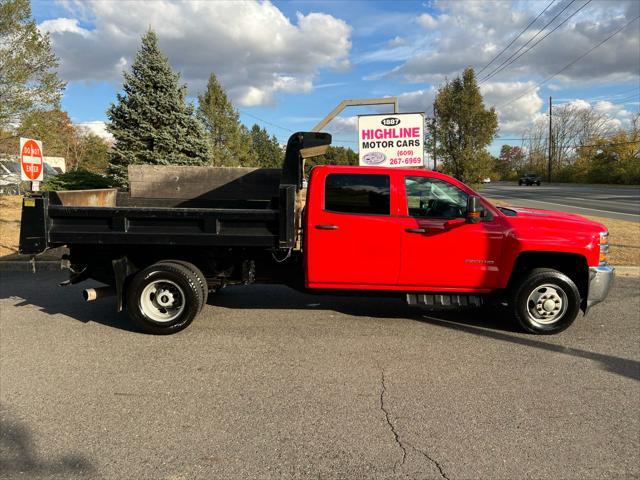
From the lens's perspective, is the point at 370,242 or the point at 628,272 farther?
Result: the point at 628,272

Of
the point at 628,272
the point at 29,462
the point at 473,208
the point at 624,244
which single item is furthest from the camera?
the point at 624,244

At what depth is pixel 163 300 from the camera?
514 centimetres

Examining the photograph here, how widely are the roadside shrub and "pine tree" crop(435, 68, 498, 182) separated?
13.4 m

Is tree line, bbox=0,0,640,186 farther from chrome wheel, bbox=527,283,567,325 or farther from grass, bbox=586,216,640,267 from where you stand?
chrome wheel, bbox=527,283,567,325

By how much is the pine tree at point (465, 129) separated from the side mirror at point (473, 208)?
46.6 feet

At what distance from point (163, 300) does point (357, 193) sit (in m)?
2.57

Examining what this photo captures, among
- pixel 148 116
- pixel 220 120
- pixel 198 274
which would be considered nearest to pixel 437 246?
pixel 198 274

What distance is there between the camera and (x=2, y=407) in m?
3.44

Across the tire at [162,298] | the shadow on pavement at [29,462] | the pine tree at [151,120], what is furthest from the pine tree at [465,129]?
the shadow on pavement at [29,462]

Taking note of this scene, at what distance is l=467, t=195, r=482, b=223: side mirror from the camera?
Answer: 4.77 metres

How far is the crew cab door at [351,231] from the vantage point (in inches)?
197

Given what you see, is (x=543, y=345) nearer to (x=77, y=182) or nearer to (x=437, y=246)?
(x=437, y=246)

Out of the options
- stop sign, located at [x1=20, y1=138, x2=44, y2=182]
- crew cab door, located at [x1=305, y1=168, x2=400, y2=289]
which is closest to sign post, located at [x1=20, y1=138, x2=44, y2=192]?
stop sign, located at [x1=20, y1=138, x2=44, y2=182]

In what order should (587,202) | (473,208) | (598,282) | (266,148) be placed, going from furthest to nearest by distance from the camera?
(266,148)
(587,202)
(598,282)
(473,208)
